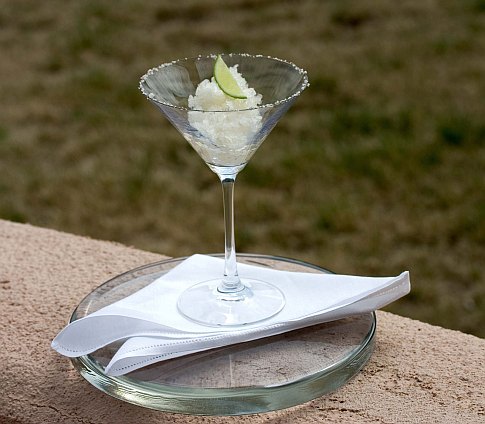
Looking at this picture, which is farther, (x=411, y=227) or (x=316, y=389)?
(x=411, y=227)

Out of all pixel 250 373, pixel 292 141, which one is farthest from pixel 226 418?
pixel 292 141

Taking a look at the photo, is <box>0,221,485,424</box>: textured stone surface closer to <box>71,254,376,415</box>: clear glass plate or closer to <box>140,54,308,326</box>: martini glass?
<box>71,254,376,415</box>: clear glass plate

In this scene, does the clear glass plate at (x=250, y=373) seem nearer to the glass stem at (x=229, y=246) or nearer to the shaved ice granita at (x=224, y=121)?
the glass stem at (x=229, y=246)

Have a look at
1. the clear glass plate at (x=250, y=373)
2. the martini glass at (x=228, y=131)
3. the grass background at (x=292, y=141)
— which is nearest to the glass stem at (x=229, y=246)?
the martini glass at (x=228, y=131)

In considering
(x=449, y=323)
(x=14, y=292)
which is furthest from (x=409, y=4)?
(x=14, y=292)

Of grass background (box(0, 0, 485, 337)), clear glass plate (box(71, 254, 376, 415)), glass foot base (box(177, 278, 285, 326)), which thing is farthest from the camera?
grass background (box(0, 0, 485, 337))

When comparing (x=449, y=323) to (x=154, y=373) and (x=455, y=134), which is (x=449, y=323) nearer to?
(x=455, y=134)

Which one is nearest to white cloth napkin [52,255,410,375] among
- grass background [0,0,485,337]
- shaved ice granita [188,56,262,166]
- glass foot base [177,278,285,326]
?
glass foot base [177,278,285,326]

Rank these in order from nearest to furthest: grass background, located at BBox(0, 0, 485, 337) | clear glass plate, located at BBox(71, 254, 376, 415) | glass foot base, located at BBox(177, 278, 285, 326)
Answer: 1. clear glass plate, located at BBox(71, 254, 376, 415)
2. glass foot base, located at BBox(177, 278, 285, 326)
3. grass background, located at BBox(0, 0, 485, 337)
